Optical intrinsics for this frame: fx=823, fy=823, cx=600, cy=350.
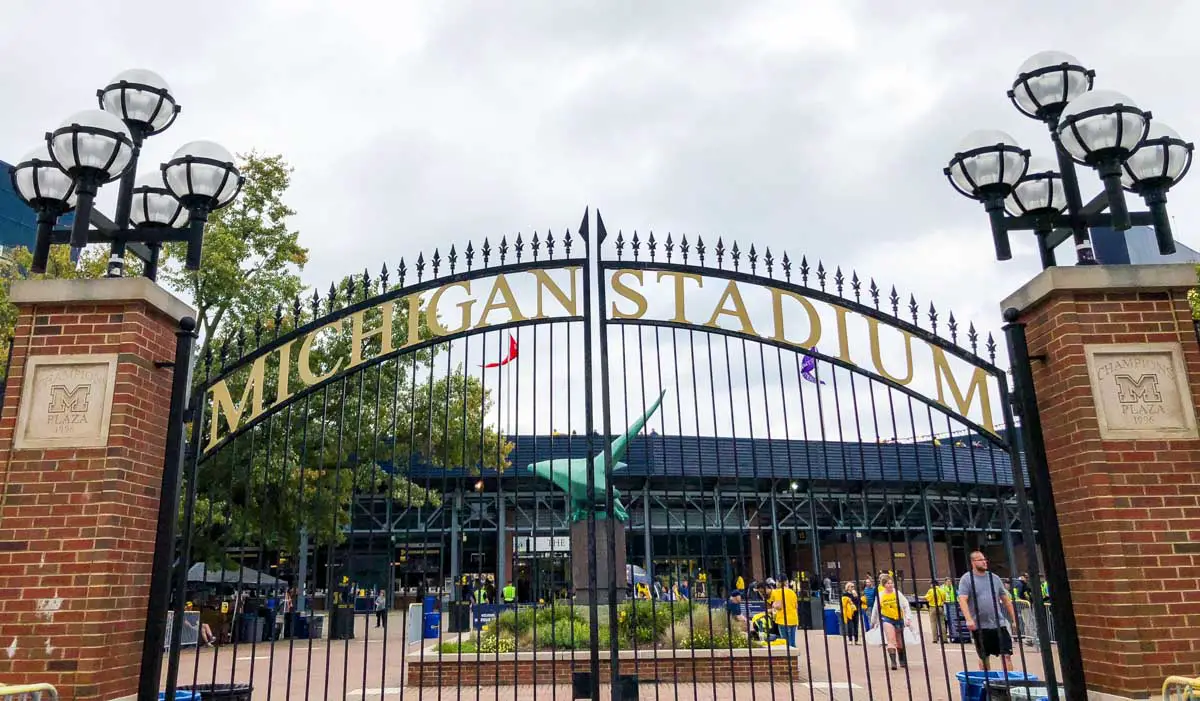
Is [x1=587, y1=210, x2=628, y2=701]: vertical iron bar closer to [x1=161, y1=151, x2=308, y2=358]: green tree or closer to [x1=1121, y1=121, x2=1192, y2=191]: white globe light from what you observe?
[x1=1121, y1=121, x2=1192, y2=191]: white globe light

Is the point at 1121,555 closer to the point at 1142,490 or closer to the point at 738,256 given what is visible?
the point at 1142,490

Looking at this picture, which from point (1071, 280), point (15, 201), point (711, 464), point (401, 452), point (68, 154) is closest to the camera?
point (68, 154)

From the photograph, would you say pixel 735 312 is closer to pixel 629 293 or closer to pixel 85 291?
pixel 629 293

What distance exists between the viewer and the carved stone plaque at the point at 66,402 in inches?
191

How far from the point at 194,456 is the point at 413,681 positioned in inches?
250

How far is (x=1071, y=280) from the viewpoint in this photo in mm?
5188

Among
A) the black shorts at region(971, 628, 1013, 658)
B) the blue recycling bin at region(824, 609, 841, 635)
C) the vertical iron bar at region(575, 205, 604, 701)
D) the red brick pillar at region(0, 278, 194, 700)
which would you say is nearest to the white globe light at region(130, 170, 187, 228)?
the red brick pillar at region(0, 278, 194, 700)

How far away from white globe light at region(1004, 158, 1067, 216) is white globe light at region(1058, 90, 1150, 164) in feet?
2.27

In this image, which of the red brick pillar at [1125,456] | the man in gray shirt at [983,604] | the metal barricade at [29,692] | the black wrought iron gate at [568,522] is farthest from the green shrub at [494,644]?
the red brick pillar at [1125,456]

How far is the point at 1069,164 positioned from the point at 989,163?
2.52 feet

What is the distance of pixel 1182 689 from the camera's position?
4.45 meters

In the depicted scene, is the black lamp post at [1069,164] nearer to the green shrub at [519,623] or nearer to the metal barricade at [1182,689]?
the metal barricade at [1182,689]

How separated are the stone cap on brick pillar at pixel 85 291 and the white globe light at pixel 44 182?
1.60ft

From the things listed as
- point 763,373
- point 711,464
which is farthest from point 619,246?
point 711,464
